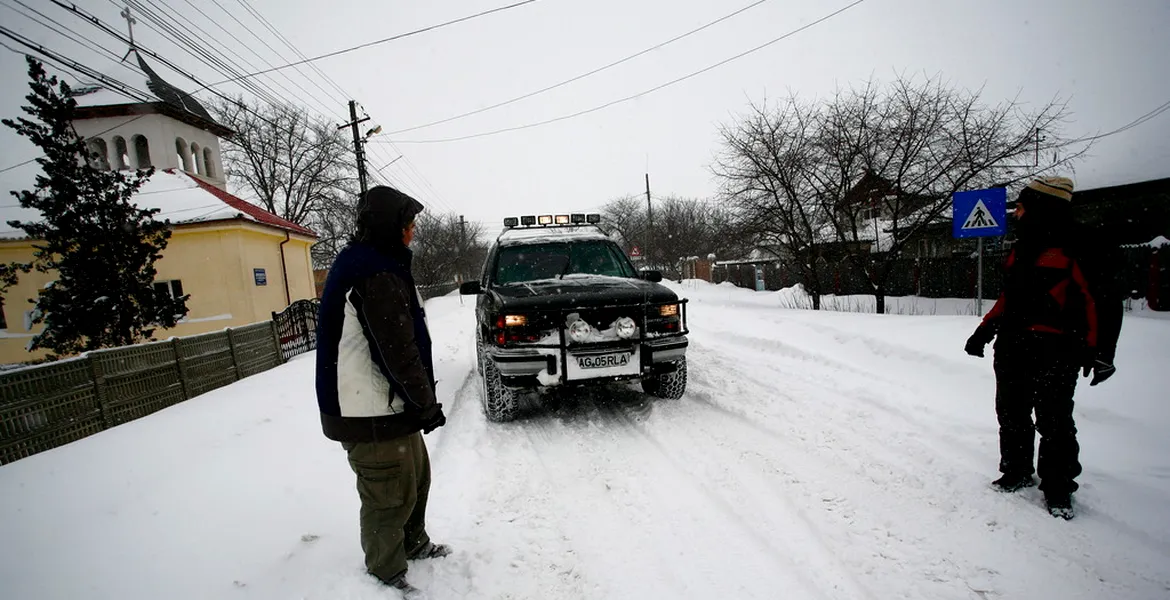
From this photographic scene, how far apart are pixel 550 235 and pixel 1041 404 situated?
4.58m

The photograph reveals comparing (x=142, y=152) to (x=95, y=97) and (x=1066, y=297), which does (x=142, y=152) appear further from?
(x=1066, y=297)

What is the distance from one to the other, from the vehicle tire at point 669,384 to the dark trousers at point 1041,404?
243cm

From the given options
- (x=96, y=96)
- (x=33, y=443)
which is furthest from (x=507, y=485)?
(x=96, y=96)

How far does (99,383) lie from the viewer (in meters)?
5.55

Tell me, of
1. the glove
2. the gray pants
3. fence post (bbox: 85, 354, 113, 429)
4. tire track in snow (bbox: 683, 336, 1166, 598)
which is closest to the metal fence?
the glove

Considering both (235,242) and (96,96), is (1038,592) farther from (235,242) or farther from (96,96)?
(96,96)

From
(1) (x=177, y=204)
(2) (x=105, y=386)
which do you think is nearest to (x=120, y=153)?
(1) (x=177, y=204)

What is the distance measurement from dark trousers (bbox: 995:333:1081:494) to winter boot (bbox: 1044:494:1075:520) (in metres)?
0.03

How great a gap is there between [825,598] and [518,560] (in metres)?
1.47

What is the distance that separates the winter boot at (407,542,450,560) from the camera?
244 centimetres

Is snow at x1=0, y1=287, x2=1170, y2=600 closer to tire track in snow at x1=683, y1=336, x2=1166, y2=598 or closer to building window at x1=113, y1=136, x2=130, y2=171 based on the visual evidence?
tire track in snow at x1=683, y1=336, x2=1166, y2=598

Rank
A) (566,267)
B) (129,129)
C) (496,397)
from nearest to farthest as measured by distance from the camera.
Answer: (496,397), (566,267), (129,129)

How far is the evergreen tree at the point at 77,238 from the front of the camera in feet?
29.4

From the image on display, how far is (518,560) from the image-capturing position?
246cm
